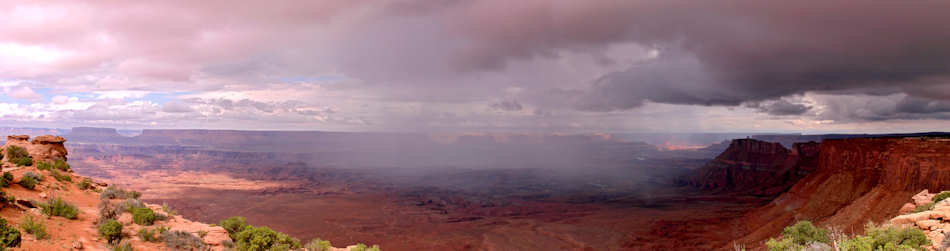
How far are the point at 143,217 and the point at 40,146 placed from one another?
14.3 m

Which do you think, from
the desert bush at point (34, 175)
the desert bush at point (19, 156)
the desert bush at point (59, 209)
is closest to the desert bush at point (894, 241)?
the desert bush at point (59, 209)

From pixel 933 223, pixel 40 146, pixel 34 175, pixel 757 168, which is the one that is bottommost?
pixel 757 168

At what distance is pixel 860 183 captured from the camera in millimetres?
48250

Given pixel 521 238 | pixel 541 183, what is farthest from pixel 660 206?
pixel 541 183

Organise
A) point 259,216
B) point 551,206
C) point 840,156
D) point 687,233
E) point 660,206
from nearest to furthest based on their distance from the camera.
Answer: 1. point 840,156
2. point 687,233
3. point 259,216
4. point 660,206
5. point 551,206

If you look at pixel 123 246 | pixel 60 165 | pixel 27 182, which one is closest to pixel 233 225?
pixel 123 246

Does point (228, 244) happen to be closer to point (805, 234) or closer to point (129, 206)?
point (129, 206)

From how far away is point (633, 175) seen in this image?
18312 centimetres

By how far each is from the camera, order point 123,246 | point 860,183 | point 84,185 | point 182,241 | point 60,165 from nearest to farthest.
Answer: point 123,246 < point 182,241 < point 84,185 < point 60,165 < point 860,183

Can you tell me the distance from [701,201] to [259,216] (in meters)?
99.8

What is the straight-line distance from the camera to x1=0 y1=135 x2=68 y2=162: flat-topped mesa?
22975mm

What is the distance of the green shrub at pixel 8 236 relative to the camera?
10.2 meters

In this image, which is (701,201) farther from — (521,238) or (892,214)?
Result: (892,214)

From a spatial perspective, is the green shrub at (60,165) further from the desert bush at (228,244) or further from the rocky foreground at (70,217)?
the desert bush at (228,244)
